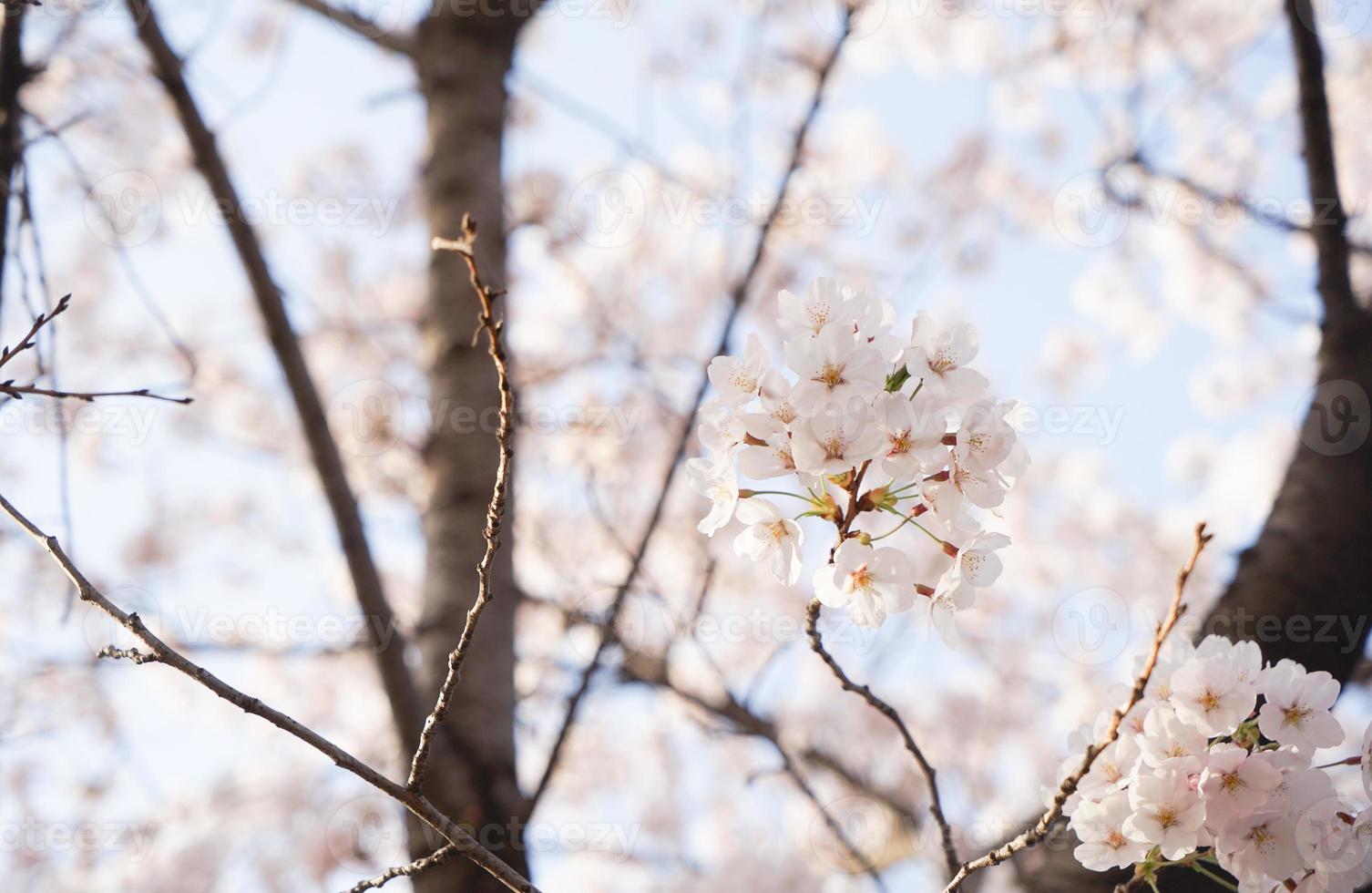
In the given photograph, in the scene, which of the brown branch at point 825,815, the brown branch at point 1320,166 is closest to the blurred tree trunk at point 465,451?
the brown branch at point 825,815

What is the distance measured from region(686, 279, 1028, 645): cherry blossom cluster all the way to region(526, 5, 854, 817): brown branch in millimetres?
707

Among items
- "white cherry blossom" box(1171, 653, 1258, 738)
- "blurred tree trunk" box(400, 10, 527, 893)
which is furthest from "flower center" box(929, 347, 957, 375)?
"blurred tree trunk" box(400, 10, 527, 893)

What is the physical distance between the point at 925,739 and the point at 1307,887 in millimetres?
6536

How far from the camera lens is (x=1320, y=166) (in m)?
1.90

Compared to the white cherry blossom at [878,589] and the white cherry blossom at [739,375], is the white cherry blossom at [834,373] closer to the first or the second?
the white cherry blossom at [739,375]

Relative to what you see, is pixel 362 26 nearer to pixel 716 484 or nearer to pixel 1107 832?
pixel 716 484

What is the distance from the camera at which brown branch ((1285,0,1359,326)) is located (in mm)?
1879

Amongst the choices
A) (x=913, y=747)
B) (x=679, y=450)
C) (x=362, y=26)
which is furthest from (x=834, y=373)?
(x=362, y=26)

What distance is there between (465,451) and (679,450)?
0.53m

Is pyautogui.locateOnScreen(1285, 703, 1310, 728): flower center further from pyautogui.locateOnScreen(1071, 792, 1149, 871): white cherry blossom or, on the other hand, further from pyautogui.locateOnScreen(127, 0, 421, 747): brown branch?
pyautogui.locateOnScreen(127, 0, 421, 747): brown branch

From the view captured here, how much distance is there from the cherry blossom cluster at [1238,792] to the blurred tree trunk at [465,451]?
116 centimetres

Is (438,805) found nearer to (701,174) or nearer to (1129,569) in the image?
(701,174)

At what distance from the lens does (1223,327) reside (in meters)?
8.31

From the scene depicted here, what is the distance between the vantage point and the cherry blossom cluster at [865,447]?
2.73ft
